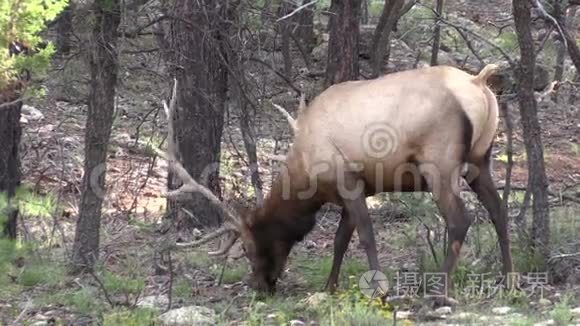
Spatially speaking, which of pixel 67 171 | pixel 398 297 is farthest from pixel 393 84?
pixel 67 171

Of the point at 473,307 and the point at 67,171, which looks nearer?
the point at 473,307

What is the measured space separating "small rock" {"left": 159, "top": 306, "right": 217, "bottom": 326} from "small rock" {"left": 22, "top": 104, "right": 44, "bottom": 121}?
10231 millimetres

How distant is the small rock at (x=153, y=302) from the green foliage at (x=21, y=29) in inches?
90.0

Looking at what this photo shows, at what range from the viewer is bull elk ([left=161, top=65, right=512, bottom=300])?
7.56 m

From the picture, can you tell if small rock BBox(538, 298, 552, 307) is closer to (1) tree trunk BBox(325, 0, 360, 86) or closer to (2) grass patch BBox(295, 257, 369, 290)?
(2) grass patch BBox(295, 257, 369, 290)

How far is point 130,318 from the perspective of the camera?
670cm

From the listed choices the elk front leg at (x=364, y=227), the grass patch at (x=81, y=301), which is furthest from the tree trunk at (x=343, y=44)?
the grass patch at (x=81, y=301)

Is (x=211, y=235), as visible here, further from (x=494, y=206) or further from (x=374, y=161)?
(x=494, y=206)

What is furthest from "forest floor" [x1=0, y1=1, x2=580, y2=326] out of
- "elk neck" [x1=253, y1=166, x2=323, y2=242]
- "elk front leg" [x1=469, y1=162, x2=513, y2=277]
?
"elk neck" [x1=253, y1=166, x2=323, y2=242]

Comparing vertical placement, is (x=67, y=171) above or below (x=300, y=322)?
above

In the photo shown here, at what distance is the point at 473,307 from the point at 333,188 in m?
1.57

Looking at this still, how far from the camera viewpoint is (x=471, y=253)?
28.9 ft

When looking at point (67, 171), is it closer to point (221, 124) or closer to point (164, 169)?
point (164, 169)

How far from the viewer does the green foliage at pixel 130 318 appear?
6.64 metres
